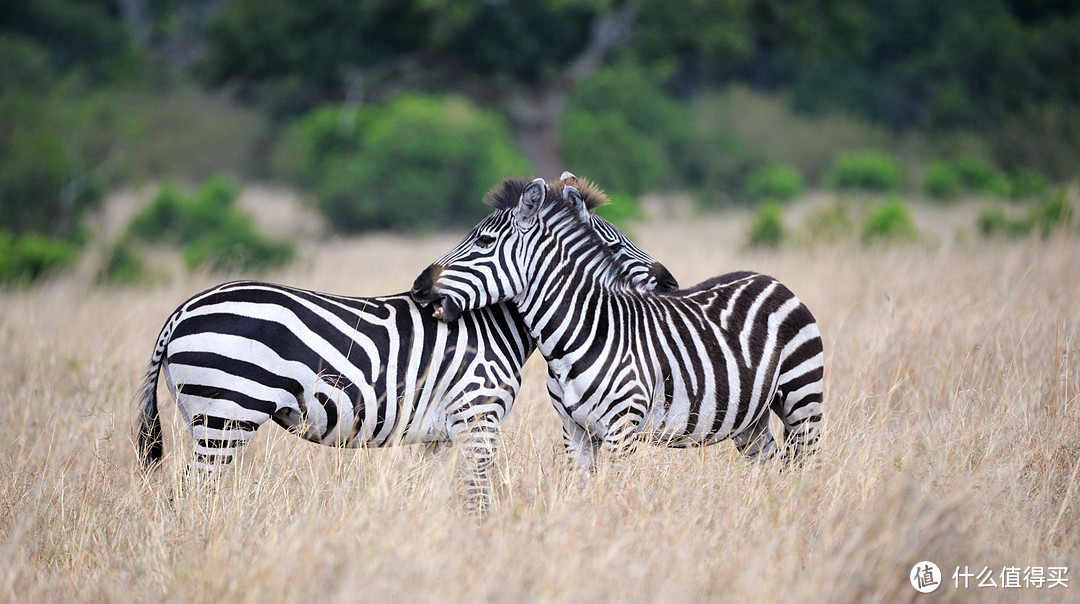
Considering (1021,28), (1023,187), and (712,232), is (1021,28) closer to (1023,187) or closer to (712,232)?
(1023,187)

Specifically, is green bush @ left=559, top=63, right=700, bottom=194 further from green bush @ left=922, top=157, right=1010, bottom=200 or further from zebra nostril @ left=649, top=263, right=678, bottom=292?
zebra nostril @ left=649, top=263, right=678, bottom=292

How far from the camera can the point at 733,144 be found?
25.8m

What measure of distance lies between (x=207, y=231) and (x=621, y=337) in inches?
531

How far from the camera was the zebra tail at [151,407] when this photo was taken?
166 inches

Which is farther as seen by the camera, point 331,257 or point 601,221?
point 331,257

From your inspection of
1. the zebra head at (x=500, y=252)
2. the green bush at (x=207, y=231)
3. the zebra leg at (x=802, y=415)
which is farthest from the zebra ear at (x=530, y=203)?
the green bush at (x=207, y=231)

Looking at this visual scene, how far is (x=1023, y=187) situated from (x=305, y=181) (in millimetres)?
17433

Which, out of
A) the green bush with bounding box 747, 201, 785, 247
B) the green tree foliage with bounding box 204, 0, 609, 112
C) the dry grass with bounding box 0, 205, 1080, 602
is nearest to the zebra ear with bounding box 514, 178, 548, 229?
the dry grass with bounding box 0, 205, 1080, 602

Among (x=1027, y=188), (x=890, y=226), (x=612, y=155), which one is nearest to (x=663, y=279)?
(x=890, y=226)

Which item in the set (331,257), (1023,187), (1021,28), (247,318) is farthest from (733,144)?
(247,318)

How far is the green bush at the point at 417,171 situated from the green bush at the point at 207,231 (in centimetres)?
236

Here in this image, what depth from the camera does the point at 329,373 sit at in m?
4.13

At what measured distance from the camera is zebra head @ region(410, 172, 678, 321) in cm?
431

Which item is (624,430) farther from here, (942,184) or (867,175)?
(867,175)
